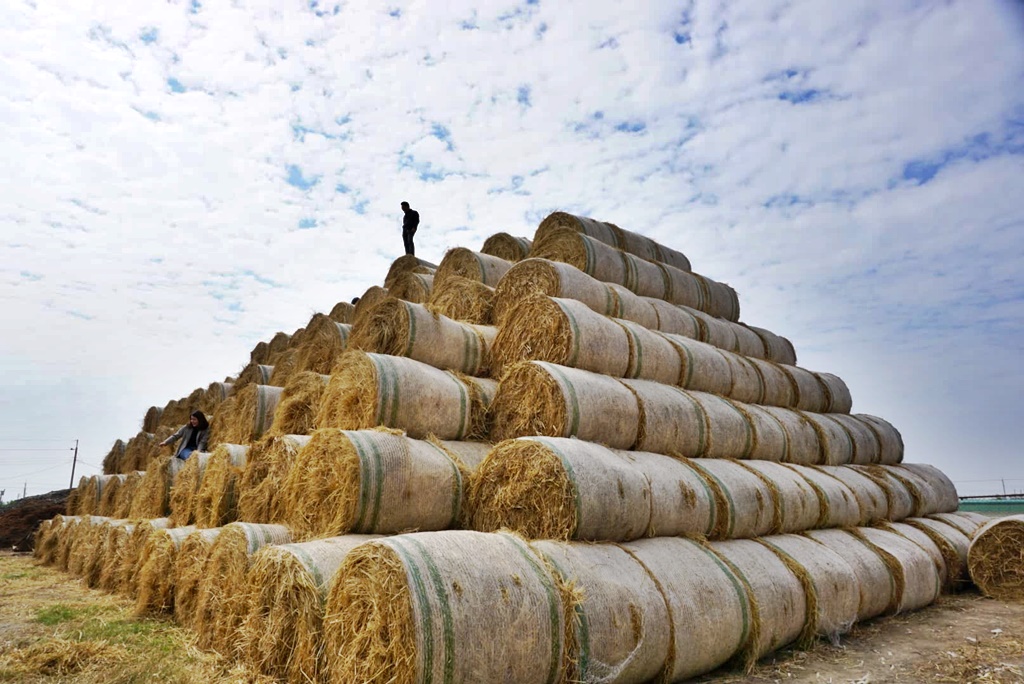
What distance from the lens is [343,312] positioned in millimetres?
9500

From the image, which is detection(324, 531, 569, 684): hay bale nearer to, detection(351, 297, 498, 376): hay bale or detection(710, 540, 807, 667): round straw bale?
detection(710, 540, 807, 667): round straw bale

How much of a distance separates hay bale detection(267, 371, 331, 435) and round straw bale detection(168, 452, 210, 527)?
1.06 m

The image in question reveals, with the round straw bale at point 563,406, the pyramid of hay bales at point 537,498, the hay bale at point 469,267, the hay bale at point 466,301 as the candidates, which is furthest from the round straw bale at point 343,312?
the round straw bale at point 563,406

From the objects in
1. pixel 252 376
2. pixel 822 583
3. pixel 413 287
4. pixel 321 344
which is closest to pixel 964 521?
pixel 822 583

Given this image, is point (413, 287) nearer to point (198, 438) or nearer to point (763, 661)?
point (198, 438)

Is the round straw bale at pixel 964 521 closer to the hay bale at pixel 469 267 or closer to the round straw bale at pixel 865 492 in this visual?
the round straw bale at pixel 865 492

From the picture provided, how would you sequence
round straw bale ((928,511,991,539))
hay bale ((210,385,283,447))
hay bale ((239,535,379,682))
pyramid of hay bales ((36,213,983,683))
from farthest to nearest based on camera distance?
round straw bale ((928,511,991,539)) < hay bale ((210,385,283,447)) < hay bale ((239,535,379,682)) < pyramid of hay bales ((36,213,983,683))

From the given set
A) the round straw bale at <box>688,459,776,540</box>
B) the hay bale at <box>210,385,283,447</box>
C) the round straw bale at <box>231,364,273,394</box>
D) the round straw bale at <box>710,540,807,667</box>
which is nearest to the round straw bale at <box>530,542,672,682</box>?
the round straw bale at <box>710,540,807,667</box>

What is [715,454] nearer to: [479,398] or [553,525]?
[479,398]

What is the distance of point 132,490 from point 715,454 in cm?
852

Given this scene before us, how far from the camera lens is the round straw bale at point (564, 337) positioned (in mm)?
5773

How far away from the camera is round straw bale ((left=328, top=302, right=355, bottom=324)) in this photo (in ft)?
30.7

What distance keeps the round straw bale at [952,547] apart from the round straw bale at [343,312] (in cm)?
756

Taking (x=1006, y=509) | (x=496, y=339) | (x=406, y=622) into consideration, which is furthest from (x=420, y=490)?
(x=1006, y=509)
